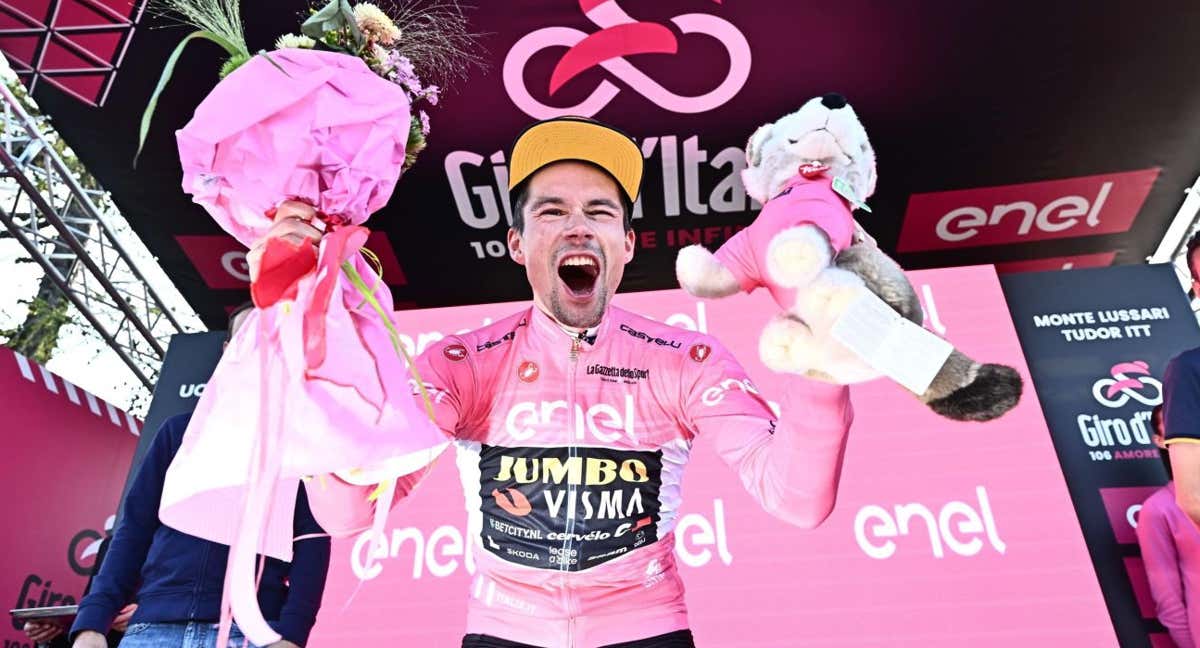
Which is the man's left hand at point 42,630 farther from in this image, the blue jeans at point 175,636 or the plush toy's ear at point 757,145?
the plush toy's ear at point 757,145

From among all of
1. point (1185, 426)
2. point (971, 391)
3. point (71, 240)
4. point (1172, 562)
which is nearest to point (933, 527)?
point (1172, 562)

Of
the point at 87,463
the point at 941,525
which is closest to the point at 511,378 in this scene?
the point at 941,525

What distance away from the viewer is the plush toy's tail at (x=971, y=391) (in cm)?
97

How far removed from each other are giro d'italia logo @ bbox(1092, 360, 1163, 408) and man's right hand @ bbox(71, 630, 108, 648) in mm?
4030

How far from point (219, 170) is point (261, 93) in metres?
0.15

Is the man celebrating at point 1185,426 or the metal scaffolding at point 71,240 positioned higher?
the metal scaffolding at point 71,240

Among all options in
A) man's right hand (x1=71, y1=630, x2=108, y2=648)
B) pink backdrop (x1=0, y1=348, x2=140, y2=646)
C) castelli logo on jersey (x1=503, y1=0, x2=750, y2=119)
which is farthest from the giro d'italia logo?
pink backdrop (x1=0, y1=348, x2=140, y2=646)

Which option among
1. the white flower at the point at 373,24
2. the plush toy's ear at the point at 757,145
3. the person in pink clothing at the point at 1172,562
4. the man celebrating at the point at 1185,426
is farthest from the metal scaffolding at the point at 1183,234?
the white flower at the point at 373,24

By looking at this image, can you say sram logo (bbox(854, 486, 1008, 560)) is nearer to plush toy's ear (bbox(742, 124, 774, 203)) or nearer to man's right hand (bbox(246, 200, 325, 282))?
plush toy's ear (bbox(742, 124, 774, 203))

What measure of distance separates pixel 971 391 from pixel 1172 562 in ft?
9.24

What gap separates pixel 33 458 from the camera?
5098 millimetres

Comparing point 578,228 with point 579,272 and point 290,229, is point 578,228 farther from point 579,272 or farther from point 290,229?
point 290,229

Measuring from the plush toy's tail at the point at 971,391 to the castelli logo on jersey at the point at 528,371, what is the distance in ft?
2.88

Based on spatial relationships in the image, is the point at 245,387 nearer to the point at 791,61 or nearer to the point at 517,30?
the point at 517,30
